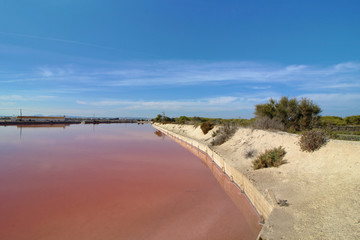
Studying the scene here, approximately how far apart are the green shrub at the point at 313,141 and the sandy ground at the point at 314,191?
0.68ft

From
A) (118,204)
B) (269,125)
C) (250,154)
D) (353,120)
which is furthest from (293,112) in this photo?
(353,120)

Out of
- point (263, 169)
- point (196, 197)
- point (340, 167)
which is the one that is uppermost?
point (340, 167)

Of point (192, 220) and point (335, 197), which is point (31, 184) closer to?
point (192, 220)

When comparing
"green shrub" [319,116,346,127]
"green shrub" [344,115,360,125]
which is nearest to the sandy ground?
"green shrub" [319,116,346,127]

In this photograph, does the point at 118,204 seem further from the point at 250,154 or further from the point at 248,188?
the point at 250,154

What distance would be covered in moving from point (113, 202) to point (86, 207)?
0.77 meters

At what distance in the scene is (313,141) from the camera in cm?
786

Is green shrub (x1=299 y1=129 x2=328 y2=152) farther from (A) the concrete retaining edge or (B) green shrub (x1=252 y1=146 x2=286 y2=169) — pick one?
(A) the concrete retaining edge

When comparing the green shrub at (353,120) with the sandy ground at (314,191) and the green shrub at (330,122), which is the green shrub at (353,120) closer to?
the green shrub at (330,122)

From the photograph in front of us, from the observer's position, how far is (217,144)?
16.2 metres

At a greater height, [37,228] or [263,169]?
[263,169]

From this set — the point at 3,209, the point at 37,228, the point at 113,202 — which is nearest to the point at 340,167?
the point at 113,202

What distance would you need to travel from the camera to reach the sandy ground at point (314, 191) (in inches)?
147

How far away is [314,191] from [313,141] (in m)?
3.10
